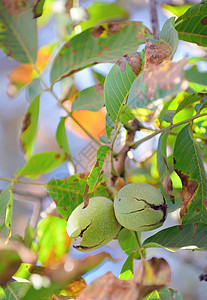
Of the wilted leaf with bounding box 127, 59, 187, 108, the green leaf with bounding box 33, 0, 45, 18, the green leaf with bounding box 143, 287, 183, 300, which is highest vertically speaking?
the green leaf with bounding box 33, 0, 45, 18

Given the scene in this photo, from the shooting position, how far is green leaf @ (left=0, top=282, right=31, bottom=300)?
705 millimetres

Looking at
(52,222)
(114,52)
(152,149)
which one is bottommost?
(152,149)

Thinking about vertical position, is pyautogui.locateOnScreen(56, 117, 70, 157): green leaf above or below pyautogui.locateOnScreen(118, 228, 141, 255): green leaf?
above

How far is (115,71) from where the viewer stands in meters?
0.63

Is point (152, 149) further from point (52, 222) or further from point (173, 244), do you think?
point (173, 244)

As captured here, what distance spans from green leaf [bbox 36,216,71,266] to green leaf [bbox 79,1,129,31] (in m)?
0.88

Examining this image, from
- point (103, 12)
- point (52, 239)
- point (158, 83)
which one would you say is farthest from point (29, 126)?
point (103, 12)

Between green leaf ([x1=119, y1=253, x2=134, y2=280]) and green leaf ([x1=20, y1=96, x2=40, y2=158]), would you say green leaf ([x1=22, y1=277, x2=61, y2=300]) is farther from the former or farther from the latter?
green leaf ([x1=20, y1=96, x2=40, y2=158])

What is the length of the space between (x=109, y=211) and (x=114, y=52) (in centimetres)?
41

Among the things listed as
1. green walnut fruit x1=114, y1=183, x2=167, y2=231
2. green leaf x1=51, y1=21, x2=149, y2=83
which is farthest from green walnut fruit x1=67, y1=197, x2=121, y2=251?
green leaf x1=51, y1=21, x2=149, y2=83

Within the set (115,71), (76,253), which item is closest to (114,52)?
(115,71)

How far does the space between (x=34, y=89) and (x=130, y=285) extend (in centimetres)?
73

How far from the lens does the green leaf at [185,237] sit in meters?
0.65

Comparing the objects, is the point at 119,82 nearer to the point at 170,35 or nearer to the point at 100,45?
the point at 170,35
